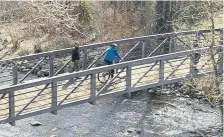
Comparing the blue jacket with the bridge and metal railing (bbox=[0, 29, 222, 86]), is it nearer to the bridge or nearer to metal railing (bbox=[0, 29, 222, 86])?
the bridge

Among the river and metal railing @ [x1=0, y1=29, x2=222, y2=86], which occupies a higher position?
metal railing @ [x1=0, y1=29, x2=222, y2=86]

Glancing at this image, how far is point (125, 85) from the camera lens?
13016 mm

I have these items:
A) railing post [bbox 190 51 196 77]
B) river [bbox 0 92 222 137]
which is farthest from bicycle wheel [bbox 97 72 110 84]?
railing post [bbox 190 51 196 77]

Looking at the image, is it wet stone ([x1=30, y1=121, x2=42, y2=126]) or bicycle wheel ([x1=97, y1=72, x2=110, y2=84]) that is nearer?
bicycle wheel ([x1=97, y1=72, x2=110, y2=84])

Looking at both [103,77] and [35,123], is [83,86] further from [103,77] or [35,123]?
[35,123]

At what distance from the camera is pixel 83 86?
1322 cm

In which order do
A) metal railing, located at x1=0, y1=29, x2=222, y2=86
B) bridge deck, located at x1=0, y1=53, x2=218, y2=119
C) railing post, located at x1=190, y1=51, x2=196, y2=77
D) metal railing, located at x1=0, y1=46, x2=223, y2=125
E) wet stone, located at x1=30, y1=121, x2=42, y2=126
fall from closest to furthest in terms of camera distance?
metal railing, located at x1=0, y1=46, x2=223, y2=125, bridge deck, located at x1=0, y1=53, x2=218, y2=119, railing post, located at x1=190, y1=51, x2=196, y2=77, wet stone, located at x1=30, y1=121, x2=42, y2=126, metal railing, located at x1=0, y1=29, x2=222, y2=86

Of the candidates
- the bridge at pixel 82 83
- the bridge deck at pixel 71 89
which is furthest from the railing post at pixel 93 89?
the bridge deck at pixel 71 89

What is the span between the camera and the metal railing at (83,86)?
436 inches

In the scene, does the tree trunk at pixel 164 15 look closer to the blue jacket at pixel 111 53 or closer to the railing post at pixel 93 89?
the blue jacket at pixel 111 53

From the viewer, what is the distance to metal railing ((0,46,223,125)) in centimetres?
1107

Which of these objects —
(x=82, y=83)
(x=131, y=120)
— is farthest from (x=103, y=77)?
(x=131, y=120)

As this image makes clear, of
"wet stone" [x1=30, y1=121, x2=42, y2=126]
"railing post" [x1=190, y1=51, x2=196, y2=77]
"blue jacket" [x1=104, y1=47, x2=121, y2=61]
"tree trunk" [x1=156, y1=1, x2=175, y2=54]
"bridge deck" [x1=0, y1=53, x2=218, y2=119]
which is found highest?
"tree trunk" [x1=156, y1=1, x2=175, y2=54]

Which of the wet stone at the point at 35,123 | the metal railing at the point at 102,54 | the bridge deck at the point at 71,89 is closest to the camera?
the bridge deck at the point at 71,89
